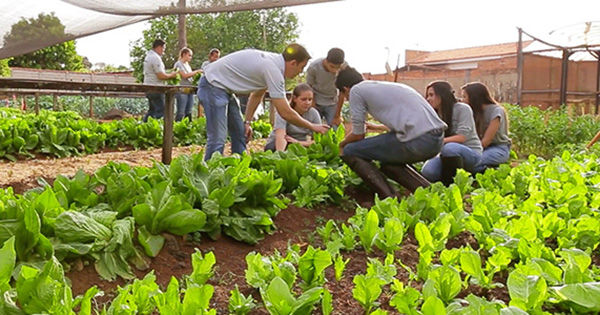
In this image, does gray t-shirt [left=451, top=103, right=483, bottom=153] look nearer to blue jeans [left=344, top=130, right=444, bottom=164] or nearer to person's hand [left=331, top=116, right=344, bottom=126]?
blue jeans [left=344, top=130, right=444, bottom=164]

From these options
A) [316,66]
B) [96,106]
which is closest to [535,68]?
[316,66]

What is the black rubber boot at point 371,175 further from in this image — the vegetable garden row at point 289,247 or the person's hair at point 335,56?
the person's hair at point 335,56

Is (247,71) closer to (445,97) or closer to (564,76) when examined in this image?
(445,97)

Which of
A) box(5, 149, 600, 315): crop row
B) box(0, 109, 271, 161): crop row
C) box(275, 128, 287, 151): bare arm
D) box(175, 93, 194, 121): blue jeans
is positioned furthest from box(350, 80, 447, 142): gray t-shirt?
box(175, 93, 194, 121): blue jeans

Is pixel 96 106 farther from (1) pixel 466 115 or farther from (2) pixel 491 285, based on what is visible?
(2) pixel 491 285

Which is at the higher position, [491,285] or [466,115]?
[466,115]

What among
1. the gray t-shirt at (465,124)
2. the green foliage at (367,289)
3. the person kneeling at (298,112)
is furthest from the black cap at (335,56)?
the green foliage at (367,289)

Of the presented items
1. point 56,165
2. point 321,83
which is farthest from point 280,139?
point 56,165

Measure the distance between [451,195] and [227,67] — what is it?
238 cm

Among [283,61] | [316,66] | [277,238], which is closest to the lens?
[277,238]

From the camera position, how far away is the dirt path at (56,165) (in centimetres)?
569

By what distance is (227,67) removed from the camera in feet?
16.9

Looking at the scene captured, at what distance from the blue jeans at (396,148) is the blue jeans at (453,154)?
1.57 feet

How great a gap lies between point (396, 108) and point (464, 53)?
127 feet
